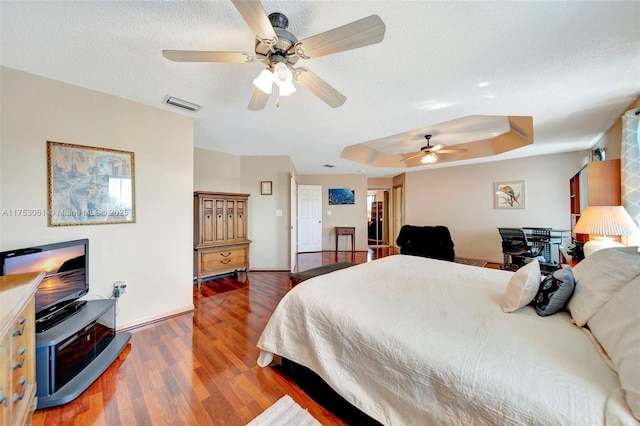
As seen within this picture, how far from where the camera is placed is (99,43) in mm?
1562

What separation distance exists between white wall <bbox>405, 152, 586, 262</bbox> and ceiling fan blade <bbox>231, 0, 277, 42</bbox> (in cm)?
562

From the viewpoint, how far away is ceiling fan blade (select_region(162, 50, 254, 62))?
51.2 inches

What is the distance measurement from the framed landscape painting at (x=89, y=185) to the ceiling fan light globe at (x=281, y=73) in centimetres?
191

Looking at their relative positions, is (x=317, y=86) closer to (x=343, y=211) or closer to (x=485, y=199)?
(x=485, y=199)

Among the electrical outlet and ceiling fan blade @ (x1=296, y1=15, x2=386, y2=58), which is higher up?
ceiling fan blade @ (x1=296, y1=15, x2=386, y2=58)

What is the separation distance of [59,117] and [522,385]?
348 centimetres

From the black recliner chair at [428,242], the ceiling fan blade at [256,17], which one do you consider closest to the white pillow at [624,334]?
the ceiling fan blade at [256,17]

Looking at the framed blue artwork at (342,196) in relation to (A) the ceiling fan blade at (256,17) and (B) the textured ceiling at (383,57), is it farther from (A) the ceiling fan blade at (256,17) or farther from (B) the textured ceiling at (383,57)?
(A) the ceiling fan blade at (256,17)

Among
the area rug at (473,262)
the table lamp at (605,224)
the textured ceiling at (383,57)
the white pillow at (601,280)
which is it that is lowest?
the area rug at (473,262)

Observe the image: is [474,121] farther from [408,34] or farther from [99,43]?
[99,43]

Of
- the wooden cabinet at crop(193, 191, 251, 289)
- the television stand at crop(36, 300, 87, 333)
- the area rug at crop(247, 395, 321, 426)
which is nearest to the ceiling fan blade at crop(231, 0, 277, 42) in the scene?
the area rug at crop(247, 395, 321, 426)

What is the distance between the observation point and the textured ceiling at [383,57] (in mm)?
1316

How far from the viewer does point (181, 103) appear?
2393 millimetres

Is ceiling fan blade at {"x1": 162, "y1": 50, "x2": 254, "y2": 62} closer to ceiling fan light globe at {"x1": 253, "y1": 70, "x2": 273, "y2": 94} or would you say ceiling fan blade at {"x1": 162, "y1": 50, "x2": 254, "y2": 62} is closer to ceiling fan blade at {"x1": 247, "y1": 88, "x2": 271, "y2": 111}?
ceiling fan light globe at {"x1": 253, "y1": 70, "x2": 273, "y2": 94}
